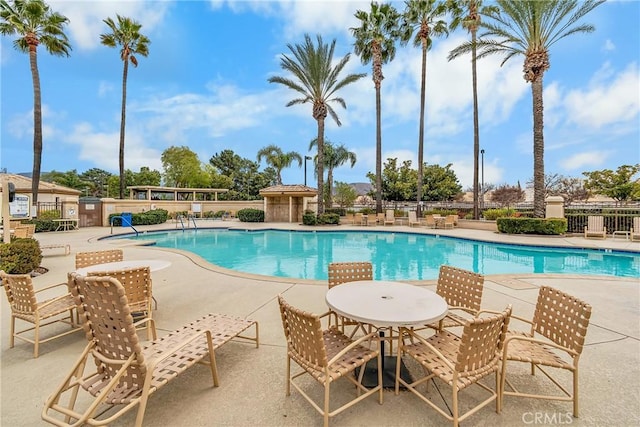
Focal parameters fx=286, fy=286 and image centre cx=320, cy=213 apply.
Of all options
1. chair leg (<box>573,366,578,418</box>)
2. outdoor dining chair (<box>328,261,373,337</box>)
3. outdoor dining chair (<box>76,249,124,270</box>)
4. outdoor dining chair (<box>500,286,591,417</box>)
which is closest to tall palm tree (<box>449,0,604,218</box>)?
outdoor dining chair (<box>500,286,591,417</box>)

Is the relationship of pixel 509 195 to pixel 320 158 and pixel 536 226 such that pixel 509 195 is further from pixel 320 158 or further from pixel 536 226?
pixel 320 158

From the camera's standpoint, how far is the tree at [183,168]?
36812 millimetres

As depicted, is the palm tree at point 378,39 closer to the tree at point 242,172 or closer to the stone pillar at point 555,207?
the stone pillar at point 555,207

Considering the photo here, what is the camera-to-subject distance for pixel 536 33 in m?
12.3

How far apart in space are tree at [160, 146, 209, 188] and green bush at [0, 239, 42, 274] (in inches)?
1307

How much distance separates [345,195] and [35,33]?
75.5 ft

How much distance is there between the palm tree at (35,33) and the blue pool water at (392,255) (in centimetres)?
738

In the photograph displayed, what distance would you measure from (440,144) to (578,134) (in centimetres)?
1174

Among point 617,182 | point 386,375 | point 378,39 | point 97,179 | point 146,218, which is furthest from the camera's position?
point 97,179

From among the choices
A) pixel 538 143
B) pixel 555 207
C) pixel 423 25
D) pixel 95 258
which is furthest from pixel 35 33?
pixel 555 207

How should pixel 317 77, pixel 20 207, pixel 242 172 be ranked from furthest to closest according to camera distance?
1. pixel 242 172
2. pixel 317 77
3. pixel 20 207

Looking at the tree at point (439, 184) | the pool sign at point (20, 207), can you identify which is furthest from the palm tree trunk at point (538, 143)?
the pool sign at point (20, 207)

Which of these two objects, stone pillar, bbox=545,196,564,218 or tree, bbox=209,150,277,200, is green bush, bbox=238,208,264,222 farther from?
tree, bbox=209,150,277,200

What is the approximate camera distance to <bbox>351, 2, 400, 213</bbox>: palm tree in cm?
1795
